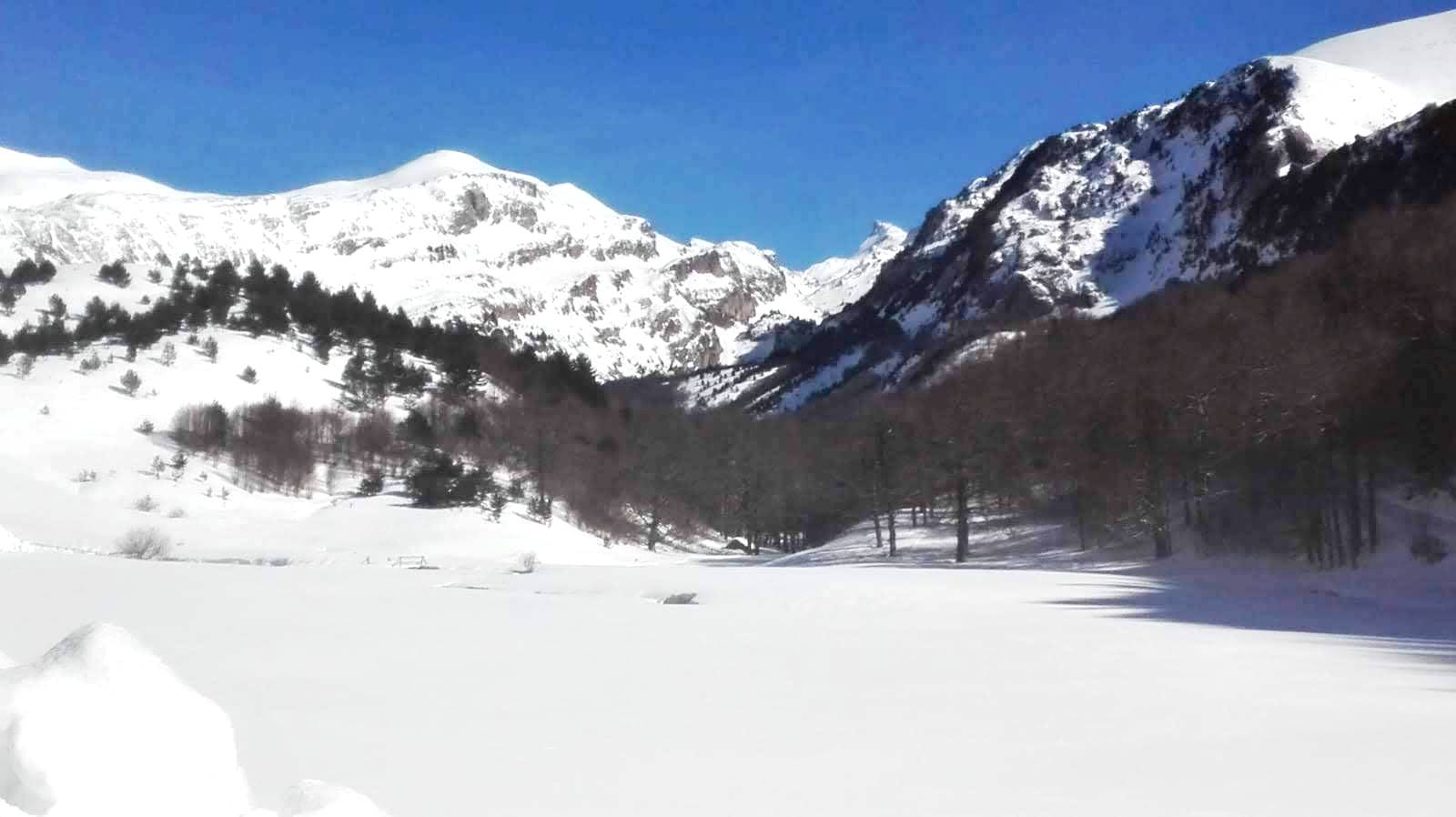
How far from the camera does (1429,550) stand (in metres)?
30.8

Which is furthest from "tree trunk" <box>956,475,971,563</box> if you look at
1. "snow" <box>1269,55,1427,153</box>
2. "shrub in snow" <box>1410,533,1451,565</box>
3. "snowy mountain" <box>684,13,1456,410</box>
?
"snow" <box>1269,55,1427,153</box>

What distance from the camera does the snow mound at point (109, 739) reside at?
407 cm

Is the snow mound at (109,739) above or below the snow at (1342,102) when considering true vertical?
below

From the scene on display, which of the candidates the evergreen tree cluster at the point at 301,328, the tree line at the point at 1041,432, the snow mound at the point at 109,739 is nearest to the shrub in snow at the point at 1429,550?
the tree line at the point at 1041,432

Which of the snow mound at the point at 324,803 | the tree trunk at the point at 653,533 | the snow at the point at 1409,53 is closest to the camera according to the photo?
the snow mound at the point at 324,803

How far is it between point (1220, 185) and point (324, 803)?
530ft

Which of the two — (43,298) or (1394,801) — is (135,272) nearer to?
(43,298)

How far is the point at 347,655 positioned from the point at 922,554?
1655 inches

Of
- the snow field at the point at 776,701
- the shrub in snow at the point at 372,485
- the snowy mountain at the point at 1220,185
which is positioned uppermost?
the snowy mountain at the point at 1220,185

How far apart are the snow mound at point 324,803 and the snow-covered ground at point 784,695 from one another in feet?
6.12

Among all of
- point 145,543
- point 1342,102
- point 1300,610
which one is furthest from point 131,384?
point 1342,102

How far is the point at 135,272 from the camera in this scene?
247 feet

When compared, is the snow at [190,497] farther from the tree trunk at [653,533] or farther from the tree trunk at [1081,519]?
the tree trunk at [1081,519]

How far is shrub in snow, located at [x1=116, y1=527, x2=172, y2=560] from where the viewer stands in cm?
3497
